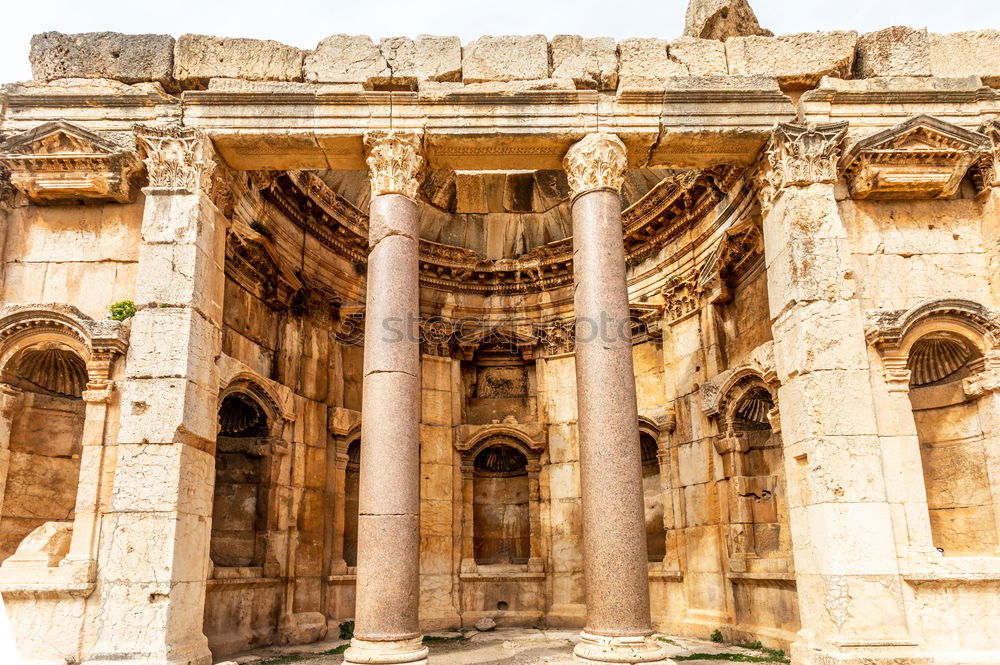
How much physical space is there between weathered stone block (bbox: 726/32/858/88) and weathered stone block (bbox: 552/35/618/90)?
1821 mm

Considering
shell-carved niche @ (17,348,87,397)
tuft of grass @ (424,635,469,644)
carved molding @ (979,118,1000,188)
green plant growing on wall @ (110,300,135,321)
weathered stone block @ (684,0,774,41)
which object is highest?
weathered stone block @ (684,0,774,41)

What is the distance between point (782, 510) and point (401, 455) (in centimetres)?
668

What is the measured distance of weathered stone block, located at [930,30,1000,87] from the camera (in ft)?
36.3

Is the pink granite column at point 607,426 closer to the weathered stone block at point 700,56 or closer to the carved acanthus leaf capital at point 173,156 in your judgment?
the weathered stone block at point 700,56

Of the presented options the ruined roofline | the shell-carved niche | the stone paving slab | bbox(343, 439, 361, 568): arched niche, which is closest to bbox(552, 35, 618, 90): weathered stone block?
the ruined roofline

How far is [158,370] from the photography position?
9539 millimetres

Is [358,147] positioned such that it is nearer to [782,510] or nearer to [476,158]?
[476,158]

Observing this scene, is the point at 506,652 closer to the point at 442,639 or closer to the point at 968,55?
the point at 442,639

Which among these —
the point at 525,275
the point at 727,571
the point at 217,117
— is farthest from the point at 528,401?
the point at 217,117

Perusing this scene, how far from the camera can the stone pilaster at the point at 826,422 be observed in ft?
28.8

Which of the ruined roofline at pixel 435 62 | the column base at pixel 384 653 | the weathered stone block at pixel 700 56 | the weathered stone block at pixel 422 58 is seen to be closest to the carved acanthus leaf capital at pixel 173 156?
the ruined roofline at pixel 435 62

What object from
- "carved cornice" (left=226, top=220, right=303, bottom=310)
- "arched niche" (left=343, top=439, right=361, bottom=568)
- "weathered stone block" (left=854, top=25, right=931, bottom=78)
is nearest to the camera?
"weathered stone block" (left=854, top=25, right=931, bottom=78)

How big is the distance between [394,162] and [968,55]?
8704 mm

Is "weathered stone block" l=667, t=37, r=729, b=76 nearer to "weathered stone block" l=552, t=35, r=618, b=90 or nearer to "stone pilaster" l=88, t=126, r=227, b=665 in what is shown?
"weathered stone block" l=552, t=35, r=618, b=90
